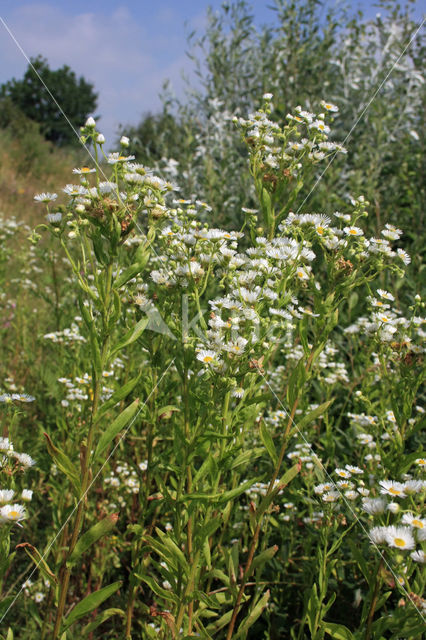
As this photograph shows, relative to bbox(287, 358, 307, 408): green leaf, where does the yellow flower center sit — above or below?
below

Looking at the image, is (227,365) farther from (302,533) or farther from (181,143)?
(181,143)

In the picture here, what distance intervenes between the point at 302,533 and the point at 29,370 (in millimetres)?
2087

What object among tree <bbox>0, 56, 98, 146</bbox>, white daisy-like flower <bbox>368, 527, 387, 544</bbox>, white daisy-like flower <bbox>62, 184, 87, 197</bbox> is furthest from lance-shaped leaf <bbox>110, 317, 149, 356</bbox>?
tree <bbox>0, 56, 98, 146</bbox>

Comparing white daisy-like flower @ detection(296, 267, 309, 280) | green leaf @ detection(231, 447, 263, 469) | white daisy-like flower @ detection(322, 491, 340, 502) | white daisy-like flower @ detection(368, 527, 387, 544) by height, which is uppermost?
white daisy-like flower @ detection(296, 267, 309, 280)

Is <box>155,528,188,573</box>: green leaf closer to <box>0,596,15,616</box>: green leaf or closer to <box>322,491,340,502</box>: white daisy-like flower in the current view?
<box>0,596,15,616</box>: green leaf

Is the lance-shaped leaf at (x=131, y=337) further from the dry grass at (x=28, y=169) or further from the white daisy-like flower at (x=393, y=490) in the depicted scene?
the dry grass at (x=28, y=169)

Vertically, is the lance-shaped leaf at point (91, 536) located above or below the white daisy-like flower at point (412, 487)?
below

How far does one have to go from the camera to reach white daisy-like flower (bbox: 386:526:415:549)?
1.20m

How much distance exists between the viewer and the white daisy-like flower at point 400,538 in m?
1.20

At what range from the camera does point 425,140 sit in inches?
184

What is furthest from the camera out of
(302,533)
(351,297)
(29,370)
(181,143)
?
(181,143)

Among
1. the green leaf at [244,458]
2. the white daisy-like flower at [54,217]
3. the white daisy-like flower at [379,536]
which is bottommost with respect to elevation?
the white daisy-like flower at [379,536]

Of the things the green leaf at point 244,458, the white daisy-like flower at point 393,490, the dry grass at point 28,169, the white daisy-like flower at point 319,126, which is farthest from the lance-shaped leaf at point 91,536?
the dry grass at point 28,169

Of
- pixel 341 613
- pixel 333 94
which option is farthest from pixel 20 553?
pixel 333 94
